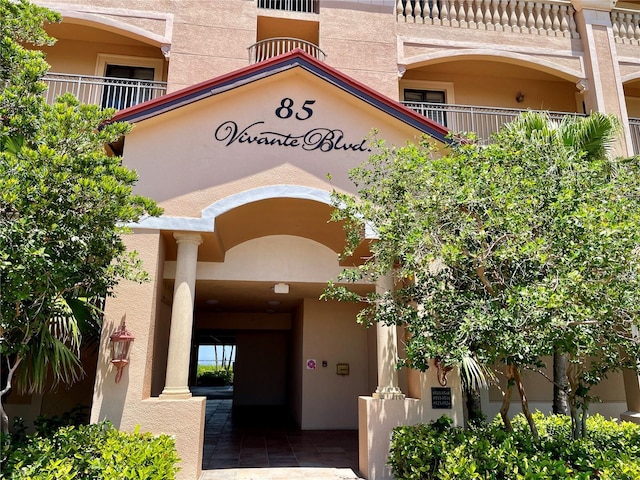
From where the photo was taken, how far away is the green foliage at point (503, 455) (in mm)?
5457

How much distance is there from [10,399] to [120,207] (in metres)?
6.98

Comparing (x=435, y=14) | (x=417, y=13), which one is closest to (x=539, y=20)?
(x=435, y=14)

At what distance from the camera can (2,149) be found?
6.25 m

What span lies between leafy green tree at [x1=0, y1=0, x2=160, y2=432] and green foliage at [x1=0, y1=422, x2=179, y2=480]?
27.9 inches

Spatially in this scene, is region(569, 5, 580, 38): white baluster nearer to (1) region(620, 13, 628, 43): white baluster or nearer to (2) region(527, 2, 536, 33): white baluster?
(2) region(527, 2, 536, 33): white baluster

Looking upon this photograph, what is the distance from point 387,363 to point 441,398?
1.20 metres

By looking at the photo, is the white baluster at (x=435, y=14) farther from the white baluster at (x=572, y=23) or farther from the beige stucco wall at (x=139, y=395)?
the beige stucco wall at (x=139, y=395)

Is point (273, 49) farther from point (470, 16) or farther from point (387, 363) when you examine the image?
point (387, 363)

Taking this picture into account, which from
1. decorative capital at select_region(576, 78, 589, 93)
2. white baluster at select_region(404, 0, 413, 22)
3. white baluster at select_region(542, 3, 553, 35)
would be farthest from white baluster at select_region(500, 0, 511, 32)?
white baluster at select_region(404, 0, 413, 22)

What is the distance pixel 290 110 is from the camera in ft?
31.6

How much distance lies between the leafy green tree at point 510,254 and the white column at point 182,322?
3.14m

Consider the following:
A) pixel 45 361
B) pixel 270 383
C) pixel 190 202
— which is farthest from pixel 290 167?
pixel 270 383

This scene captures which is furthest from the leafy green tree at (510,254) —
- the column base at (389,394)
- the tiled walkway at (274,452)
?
the tiled walkway at (274,452)

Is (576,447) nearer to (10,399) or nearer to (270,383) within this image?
(10,399)
